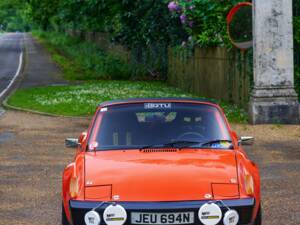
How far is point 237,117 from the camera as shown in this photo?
1961 centimetres

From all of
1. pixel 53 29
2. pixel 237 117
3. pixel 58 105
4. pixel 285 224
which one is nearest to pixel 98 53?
pixel 58 105

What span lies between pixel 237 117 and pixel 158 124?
1222cm

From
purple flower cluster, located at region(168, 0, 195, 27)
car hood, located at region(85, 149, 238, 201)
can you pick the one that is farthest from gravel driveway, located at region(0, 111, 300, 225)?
purple flower cluster, located at region(168, 0, 195, 27)

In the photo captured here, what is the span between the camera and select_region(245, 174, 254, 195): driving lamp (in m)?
6.52

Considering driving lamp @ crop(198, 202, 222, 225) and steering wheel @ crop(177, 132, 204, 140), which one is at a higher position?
steering wheel @ crop(177, 132, 204, 140)

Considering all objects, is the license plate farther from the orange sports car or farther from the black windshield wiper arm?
the black windshield wiper arm

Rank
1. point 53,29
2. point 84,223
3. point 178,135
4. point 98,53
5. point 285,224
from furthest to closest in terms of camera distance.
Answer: point 53,29 → point 98,53 → point 285,224 → point 178,135 → point 84,223

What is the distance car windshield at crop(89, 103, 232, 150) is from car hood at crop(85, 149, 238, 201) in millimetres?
284

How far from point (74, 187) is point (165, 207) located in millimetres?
957

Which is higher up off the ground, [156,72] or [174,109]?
[174,109]

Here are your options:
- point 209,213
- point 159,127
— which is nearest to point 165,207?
point 209,213

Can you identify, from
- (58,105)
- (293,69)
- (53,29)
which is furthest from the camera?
(53,29)

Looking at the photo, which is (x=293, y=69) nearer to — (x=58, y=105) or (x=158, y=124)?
(x=58, y=105)

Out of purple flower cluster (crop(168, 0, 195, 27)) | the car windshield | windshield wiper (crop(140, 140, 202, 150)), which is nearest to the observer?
windshield wiper (crop(140, 140, 202, 150))
